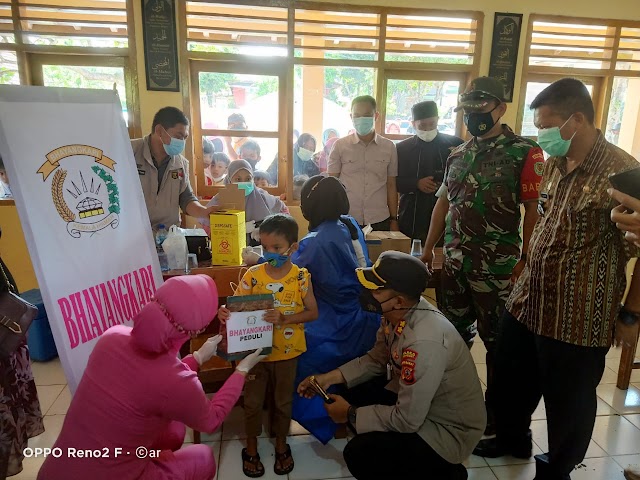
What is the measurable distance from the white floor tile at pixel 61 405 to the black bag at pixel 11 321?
3.90 feet

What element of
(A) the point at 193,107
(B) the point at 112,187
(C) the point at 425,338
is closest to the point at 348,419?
(C) the point at 425,338

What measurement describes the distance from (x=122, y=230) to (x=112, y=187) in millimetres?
187

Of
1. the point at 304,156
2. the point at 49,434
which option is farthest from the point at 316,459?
the point at 304,156

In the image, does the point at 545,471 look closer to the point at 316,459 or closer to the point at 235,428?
the point at 316,459

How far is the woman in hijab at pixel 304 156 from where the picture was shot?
414 centimetres

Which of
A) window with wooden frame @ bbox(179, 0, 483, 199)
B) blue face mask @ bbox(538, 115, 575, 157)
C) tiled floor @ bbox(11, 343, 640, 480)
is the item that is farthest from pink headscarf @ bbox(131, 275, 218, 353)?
window with wooden frame @ bbox(179, 0, 483, 199)

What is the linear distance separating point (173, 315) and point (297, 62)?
3206 millimetres

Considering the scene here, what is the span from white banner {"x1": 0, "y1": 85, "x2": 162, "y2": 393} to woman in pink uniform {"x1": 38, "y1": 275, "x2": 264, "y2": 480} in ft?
1.42

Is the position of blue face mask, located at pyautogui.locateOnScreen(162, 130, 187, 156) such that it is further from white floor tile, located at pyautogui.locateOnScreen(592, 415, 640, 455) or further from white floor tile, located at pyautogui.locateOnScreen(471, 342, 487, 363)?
white floor tile, located at pyautogui.locateOnScreen(592, 415, 640, 455)

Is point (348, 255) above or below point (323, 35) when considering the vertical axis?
below

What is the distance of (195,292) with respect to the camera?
4.07 feet

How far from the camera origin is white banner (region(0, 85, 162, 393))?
57.7 inches

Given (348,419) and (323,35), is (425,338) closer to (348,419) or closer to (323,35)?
(348,419)

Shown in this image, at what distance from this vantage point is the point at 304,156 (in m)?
4.14
